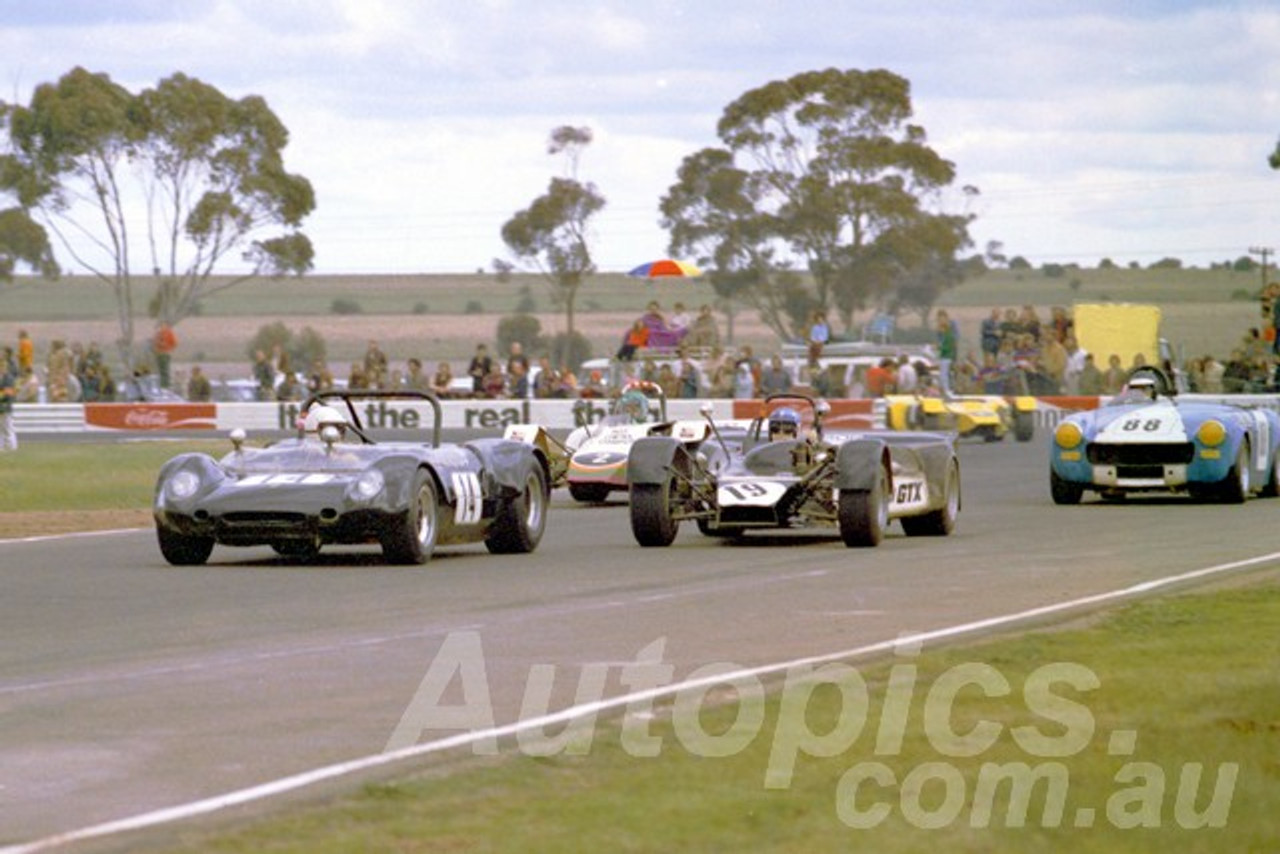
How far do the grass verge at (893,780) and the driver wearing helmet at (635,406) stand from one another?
50.9 ft

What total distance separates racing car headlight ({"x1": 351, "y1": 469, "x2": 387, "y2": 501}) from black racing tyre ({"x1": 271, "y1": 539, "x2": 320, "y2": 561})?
41 centimetres

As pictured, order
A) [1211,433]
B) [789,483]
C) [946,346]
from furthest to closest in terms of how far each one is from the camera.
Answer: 1. [946,346]
2. [1211,433]
3. [789,483]

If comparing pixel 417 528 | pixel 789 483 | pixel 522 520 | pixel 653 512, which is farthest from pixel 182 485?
pixel 789 483

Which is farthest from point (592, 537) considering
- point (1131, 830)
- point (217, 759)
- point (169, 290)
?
point (169, 290)

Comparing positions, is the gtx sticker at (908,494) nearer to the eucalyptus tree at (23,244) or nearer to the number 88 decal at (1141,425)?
the number 88 decal at (1141,425)

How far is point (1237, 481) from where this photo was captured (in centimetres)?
2267

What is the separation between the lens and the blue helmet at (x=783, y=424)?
59.8 feet

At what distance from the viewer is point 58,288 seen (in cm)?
10181

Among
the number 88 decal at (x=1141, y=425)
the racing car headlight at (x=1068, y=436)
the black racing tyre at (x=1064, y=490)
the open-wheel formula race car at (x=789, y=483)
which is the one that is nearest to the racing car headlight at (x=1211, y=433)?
the number 88 decal at (x=1141, y=425)

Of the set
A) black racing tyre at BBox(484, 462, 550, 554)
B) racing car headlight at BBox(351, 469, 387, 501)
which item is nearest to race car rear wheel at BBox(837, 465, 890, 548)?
black racing tyre at BBox(484, 462, 550, 554)

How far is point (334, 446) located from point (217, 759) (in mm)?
8280

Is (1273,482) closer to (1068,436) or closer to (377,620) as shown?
(1068,436)

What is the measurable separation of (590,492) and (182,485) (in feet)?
30.4

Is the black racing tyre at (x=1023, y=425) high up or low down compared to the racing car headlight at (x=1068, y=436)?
down
